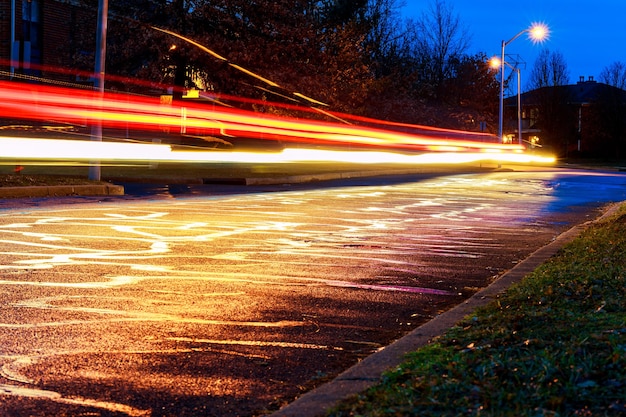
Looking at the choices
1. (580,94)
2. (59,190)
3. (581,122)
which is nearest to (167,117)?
(59,190)

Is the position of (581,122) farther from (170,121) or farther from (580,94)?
(170,121)

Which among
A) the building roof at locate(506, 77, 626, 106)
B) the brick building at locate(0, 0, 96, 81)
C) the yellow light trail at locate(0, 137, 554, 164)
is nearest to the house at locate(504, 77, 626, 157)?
the building roof at locate(506, 77, 626, 106)

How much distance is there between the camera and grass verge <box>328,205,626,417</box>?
4.28 metres

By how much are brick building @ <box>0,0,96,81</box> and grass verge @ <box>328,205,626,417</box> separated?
33.4 metres

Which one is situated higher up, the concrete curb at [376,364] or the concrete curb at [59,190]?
the concrete curb at [59,190]

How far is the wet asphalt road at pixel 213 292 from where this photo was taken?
5613mm

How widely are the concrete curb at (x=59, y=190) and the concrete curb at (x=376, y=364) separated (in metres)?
13.3

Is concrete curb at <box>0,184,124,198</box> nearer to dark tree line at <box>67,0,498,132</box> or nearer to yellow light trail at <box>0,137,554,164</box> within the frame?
yellow light trail at <box>0,137,554,164</box>

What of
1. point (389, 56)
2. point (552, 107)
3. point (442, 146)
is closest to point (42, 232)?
point (442, 146)

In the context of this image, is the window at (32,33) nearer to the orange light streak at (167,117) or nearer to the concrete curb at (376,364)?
the orange light streak at (167,117)

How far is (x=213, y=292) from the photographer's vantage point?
8734 mm

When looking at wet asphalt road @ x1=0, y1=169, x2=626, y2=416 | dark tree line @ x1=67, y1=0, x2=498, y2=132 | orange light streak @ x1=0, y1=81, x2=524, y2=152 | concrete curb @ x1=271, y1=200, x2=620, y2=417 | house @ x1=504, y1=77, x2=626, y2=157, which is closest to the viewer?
concrete curb @ x1=271, y1=200, x2=620, y2=417

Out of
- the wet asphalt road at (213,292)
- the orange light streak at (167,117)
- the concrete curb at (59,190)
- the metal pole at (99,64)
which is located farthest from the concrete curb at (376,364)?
the orange light streak at (167,117)

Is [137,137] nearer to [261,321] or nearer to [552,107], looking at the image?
[261,321]
